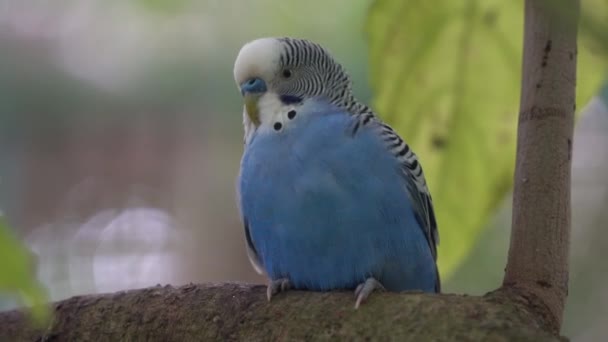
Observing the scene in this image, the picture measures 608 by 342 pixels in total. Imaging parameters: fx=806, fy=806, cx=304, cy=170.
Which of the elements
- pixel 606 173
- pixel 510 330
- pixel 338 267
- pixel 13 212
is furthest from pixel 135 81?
pixel 510 330

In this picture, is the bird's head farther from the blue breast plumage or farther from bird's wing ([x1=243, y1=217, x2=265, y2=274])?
bird's wing ([x1=243, y1=217, x2=265, y2=274])

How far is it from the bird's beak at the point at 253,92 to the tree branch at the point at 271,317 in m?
0.63

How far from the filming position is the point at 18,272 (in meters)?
0.57

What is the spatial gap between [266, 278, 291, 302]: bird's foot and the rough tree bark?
1.77ft

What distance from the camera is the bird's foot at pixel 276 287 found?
1889 millimetres

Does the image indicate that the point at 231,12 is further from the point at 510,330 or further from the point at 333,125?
the point at 510,330

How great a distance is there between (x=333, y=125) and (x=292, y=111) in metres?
0.15

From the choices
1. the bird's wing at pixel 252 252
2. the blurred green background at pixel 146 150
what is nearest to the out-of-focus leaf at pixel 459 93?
the bird's wing at pixel 252 252

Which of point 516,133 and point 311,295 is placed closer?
point 311,295

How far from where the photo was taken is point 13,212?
4945mm

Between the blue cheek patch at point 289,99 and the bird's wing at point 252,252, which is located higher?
the blue cheek patch at point 289,99

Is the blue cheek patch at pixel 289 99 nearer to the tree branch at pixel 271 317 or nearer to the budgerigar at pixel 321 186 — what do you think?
the budgerigar at pixel 321 186

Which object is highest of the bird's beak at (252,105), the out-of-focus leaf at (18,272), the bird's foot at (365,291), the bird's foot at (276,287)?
the bird's beak at (252,105)

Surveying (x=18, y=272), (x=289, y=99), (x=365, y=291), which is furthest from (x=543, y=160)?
(x=18, y=272)
